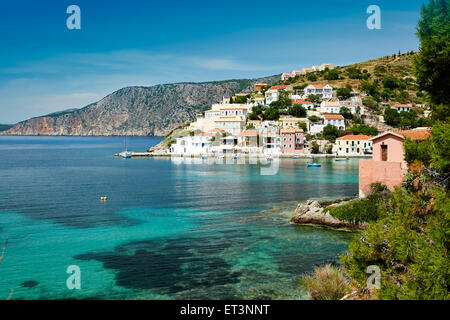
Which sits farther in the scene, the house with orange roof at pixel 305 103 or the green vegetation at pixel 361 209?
the house with orange roof at pixel 305 103

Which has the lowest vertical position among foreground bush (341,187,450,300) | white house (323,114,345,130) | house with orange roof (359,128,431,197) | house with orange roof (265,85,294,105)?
foreground bush (341,187,450,300)

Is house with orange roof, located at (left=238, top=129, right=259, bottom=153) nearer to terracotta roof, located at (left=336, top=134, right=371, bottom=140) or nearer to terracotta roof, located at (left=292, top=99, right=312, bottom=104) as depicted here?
terracotta roof, located at (left=336, top=134, right=371, bottom=140)

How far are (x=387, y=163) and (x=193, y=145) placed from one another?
A: 64.2 m

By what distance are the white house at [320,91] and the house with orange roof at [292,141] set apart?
2794cm

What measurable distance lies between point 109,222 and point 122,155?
60803mm

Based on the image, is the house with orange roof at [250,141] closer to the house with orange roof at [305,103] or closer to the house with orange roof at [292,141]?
the house with orange roof at [292,141]

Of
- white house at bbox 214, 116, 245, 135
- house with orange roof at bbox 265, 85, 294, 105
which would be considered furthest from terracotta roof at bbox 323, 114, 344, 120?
white house at bbox 214, 116, 245, 135

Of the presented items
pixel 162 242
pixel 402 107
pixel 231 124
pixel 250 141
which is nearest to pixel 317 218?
pixel 162 242

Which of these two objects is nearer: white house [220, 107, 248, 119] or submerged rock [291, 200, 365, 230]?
submerged rock [291, 200, 365, 230]

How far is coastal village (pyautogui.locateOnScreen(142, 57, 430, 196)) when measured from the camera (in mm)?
78500

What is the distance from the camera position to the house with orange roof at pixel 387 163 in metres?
21.4

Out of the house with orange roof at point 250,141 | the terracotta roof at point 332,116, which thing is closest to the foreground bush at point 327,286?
the house with orange roof at point 250,141
